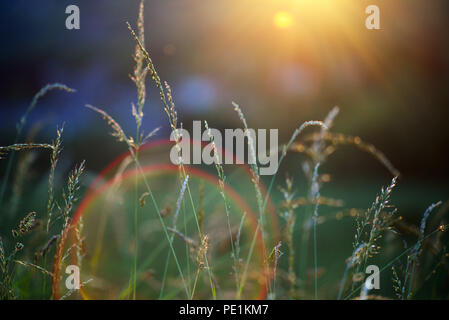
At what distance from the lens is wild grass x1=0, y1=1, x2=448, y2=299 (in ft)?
2.50

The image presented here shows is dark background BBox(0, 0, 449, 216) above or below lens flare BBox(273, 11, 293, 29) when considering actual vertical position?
below

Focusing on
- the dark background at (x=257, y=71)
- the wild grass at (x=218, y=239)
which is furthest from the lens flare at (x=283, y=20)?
the wild grass at (x=218, y=239)

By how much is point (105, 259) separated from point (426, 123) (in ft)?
17.0

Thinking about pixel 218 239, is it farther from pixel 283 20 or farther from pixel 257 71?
pixel 257 71

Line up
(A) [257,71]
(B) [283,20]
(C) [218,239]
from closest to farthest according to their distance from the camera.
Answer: (C) [218,239]
(B) [283,20]
(A) [257,71]

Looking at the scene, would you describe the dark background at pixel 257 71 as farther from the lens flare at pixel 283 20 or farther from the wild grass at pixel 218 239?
the wild grass at pixel 218 239

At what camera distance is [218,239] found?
1256 millimetres

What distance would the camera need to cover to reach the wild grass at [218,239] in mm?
761

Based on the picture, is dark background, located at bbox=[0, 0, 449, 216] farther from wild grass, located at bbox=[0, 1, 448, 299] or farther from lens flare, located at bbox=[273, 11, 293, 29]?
wild grass, located at bbox=[0, 1, 448, 299]

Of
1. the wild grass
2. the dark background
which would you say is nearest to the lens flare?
the dark background

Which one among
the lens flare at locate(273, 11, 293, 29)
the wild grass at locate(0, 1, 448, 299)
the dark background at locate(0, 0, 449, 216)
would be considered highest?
the lens flare at locate(273, 11, 293, 29)

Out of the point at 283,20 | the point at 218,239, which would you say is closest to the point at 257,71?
the point at 283,20

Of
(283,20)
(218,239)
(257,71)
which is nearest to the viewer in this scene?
(218,239)
